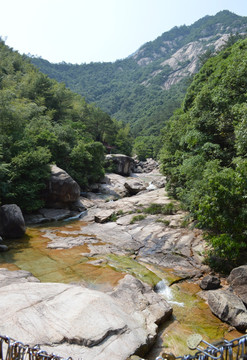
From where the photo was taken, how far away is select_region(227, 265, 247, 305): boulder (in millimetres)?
8672

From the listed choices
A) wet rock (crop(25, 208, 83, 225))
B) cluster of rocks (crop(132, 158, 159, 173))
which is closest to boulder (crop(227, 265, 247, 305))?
wet rock (crop(25, 208, 83, 225))

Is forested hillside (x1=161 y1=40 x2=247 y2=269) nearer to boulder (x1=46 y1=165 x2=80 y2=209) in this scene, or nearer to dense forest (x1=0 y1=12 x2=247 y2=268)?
dense forest (x1=0 y1=12 x2=247 y2=268)

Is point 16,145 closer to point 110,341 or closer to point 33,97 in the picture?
point 110,341

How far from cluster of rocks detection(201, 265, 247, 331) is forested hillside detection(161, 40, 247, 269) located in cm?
109

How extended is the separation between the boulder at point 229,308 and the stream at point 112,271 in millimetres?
A: 215

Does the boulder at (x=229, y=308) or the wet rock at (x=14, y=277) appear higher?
the wet rock at (x=14, y=277)

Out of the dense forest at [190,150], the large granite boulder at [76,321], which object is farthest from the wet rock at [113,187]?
the large granite boulder at [76,321]

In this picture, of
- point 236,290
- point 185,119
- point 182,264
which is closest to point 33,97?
point 185,119

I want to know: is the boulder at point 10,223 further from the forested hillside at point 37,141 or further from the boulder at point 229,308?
the boulder at point 229,308

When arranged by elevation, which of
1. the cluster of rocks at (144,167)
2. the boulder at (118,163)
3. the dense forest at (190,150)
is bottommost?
the cluster of rocks at (144,167)

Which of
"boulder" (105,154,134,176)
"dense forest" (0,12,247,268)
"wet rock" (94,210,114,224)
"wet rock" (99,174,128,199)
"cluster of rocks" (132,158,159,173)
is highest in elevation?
"dense forest" (0,12,247,268)

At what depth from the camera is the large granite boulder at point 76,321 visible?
511 cm

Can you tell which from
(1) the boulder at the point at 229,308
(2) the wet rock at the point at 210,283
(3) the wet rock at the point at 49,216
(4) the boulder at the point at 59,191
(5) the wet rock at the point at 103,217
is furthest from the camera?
(4) the boulder at the point at 59,191

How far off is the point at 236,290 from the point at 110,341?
5.77m
